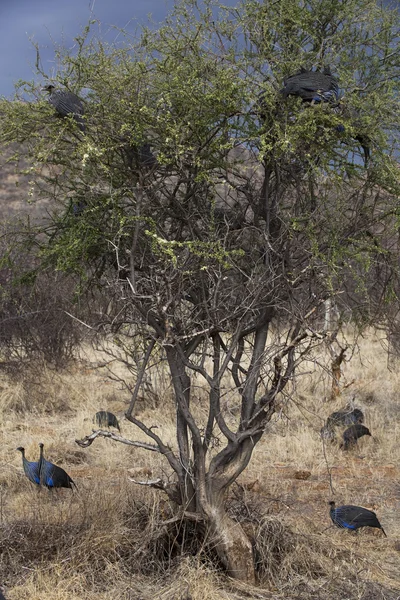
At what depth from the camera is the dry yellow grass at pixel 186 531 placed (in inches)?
203

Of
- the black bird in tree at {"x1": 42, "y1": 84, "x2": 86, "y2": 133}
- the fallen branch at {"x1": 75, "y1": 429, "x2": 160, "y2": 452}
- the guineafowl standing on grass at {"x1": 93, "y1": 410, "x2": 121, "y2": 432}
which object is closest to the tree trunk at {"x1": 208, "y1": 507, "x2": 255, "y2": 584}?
the fallen branch at {"x1": 75, "y1": 429, "x2": 160, "y2": 452}

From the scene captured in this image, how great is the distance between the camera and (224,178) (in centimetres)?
540

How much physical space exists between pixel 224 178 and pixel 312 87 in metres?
0.92

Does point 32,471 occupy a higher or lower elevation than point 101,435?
lower

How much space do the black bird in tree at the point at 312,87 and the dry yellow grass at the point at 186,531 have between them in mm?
1858

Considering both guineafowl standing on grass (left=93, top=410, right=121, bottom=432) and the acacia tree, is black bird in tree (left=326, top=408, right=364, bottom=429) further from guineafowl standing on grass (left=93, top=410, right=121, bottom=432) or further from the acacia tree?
the acacia tree

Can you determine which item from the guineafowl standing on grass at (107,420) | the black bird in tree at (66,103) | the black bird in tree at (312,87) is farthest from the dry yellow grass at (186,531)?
the black bird in tree at (66,103)

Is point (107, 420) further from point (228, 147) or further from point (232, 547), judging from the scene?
point (228, 147)

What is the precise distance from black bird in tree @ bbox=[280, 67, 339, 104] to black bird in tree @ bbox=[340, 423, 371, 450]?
5.94 meters

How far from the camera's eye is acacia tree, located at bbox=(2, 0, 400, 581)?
500 centimetres

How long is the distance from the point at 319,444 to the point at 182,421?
15.6ft

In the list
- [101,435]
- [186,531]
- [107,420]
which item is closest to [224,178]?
[101,435]

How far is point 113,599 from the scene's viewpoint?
16.3 feet

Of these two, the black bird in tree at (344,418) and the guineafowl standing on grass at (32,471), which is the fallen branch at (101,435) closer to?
the guineafowl standing on grass at (32,471)
